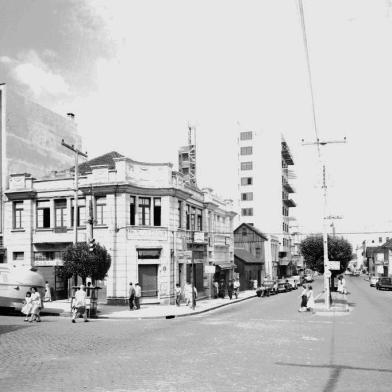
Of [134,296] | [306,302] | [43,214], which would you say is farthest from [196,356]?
[43,214]

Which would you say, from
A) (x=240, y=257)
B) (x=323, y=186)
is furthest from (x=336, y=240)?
(x=240, y=257)

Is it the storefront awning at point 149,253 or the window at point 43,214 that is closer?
the storefront awning at point 149,253

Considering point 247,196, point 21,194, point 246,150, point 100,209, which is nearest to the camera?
point 100,209

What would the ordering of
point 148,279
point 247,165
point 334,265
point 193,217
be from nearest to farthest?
point 334,265 < point 148,279 < point 193,217 < point 247,165

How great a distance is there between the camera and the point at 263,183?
73.8 meters

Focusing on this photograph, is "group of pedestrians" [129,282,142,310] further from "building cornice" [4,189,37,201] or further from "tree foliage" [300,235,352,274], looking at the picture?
"tree foliage" [300,235,352,274]

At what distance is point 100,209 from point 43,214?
4.62 m

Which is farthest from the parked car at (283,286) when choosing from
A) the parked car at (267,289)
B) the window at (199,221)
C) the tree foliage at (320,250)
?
the window at (199,221)

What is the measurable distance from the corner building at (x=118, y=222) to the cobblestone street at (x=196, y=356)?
10205 millimetres

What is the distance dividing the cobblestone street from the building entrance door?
32.8ft

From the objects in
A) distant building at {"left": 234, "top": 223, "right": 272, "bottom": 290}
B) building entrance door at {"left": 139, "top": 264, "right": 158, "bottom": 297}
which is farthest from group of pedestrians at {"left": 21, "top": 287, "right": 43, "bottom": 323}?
distant building at {"left": 234, "top": 223, "right": 272, "bottom": 290}

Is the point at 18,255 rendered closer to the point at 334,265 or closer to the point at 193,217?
the point at 193,217

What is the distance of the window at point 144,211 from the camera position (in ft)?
104

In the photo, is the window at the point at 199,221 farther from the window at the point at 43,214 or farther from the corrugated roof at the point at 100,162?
the window at the point at 43,214
